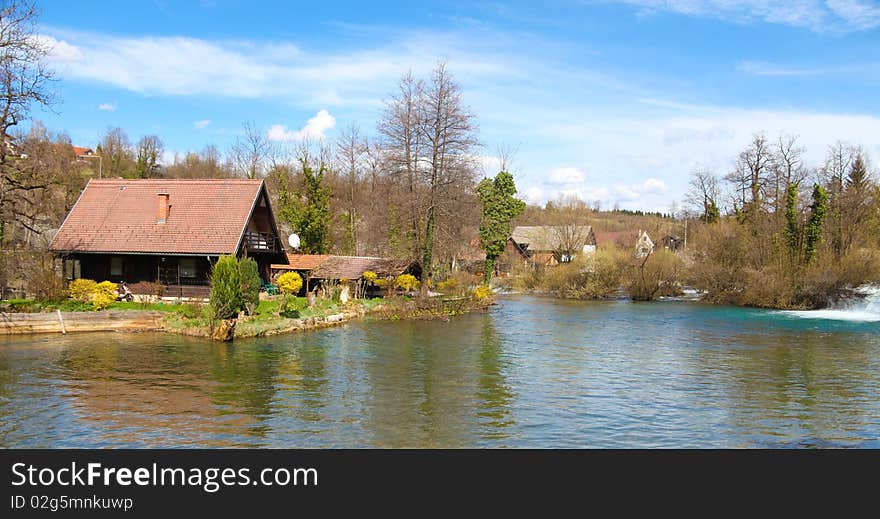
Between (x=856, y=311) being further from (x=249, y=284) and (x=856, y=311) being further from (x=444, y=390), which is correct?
(x=249, y=284)

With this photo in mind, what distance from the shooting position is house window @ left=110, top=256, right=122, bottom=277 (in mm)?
30719

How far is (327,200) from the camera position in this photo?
48.2 m

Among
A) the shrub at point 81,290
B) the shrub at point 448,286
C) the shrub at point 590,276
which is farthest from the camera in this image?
the shrub at point 590,276

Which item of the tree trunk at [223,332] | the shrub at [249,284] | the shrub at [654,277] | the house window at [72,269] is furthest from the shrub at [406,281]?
the shrub at [654,277]

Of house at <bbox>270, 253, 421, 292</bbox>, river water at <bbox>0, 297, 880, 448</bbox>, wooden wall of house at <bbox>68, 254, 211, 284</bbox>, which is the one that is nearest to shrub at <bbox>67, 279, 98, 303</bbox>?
river water at <bbox>0, 297, 880, 448</bbox>

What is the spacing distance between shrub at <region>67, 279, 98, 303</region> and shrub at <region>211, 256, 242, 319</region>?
20.3ft

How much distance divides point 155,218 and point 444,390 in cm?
2058

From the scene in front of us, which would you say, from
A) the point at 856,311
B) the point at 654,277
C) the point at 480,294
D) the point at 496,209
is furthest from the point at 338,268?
the point at 856,311

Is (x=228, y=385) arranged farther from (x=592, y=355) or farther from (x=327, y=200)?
(x=327, y=200)

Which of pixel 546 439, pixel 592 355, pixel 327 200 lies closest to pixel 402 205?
pixel 327 200

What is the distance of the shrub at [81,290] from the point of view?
26.5 m

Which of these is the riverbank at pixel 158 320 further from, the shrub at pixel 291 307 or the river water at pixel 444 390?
the river water at pixel 444 390

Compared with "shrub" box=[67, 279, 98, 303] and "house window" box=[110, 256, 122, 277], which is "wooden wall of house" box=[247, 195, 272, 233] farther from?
"shrub" box=[67, 279, 98, 303]

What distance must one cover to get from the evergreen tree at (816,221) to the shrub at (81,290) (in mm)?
38126
